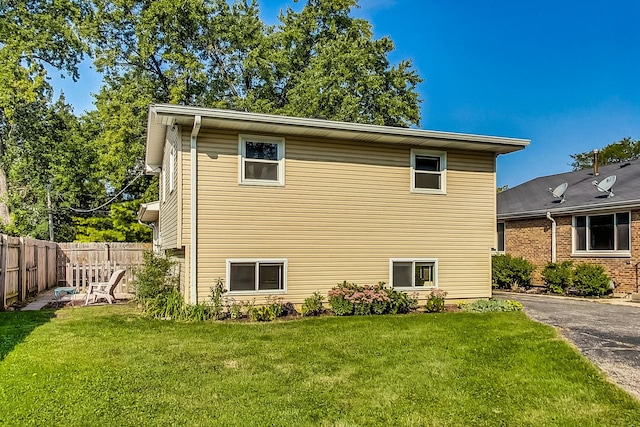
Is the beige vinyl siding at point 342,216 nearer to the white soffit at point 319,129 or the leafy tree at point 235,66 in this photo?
the white soffit at point 319,129

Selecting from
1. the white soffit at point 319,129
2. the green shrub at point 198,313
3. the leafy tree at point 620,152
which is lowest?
the green shrub at point 198,313

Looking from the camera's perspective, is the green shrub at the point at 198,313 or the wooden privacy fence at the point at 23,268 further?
the wooden privacy fence at the point at 23,268

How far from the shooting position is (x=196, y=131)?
951cm

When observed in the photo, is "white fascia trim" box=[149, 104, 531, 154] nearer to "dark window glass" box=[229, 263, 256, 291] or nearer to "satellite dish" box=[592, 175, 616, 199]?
"dark window glass" box=[229, 263, 256, 291]

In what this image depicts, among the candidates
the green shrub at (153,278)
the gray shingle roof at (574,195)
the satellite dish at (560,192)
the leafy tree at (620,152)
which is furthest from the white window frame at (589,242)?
the leafy tree at (620,152)

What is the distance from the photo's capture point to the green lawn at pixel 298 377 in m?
4.64

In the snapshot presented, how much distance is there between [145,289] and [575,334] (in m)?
8.33

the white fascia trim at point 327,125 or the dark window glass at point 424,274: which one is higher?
the white fascia trim at point 327,125

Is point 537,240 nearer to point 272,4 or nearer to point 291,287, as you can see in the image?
point 291,287

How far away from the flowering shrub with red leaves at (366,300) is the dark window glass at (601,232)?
797 cm

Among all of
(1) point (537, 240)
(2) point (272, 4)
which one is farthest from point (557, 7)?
(2) point (272, 4)

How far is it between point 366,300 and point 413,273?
174 cm

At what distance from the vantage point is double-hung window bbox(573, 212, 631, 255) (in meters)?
14.4

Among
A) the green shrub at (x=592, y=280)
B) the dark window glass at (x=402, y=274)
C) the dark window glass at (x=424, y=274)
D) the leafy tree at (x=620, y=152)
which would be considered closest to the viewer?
the dark window glass at (x=402, y=274)
